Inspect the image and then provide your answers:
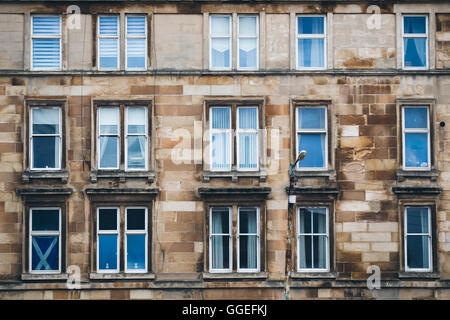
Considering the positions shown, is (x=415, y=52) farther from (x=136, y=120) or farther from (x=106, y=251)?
(x=106, y=251)

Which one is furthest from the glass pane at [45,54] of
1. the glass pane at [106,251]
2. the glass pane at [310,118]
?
the glass pane at [310,118]

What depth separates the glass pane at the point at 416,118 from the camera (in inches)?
1137

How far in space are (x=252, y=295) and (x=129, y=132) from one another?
7276 millimetres

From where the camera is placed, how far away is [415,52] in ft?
95.7

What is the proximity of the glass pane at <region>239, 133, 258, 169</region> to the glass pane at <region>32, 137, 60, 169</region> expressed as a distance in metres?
6.61

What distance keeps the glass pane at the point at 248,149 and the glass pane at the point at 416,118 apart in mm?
5576

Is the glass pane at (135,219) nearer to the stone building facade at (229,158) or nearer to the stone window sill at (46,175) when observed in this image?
the stone building facade at (229,158)

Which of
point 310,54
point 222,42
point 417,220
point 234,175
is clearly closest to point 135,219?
point 234,175

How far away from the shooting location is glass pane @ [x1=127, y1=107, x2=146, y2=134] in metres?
28.6

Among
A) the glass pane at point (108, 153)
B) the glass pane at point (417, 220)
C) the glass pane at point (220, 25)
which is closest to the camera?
the glass pane at point (108, 153)

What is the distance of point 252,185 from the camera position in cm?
2834

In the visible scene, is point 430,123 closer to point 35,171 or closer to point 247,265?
point 247,265

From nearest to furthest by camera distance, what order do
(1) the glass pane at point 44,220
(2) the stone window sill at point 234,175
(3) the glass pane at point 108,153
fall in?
(2) the stone window sill at point 234,175, (1) the glass pane at point 44,220, (3) the glass pane at point 108,153

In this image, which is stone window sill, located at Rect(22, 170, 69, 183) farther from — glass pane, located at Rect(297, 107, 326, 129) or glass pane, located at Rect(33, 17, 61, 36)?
glass pane, located at Rect(297, 107, 326, 129)
